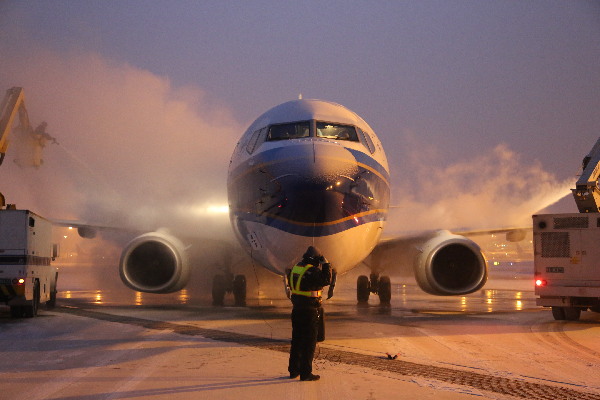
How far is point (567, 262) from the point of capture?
13.8 m

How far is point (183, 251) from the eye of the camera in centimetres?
1572

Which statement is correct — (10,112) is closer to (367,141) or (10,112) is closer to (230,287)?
(230,287)

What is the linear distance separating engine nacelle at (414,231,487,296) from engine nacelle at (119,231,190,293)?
5680 mm

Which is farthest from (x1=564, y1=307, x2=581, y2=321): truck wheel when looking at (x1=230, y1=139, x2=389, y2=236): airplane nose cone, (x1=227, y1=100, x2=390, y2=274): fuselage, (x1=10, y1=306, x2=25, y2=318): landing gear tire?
(x1=10, y1=306, x2=25, y2=318): landing gear tire

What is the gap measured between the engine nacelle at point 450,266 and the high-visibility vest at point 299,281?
7.85 m

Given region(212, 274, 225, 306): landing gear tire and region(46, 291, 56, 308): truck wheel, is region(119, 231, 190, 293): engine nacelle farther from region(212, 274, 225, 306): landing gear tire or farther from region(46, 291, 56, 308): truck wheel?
region(46, 291, 56, 308): truck wheel

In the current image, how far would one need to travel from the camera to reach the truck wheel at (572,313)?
13.9m

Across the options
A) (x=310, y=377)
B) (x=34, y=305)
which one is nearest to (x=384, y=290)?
(x=34, y=305)

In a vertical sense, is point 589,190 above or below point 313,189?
above

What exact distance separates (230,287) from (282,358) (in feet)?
32.2

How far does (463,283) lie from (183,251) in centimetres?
674

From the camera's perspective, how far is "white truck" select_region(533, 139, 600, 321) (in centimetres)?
1352

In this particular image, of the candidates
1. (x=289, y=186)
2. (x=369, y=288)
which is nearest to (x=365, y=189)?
(x=289, y=186)

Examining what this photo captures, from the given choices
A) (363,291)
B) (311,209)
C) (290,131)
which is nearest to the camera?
(311,209)
